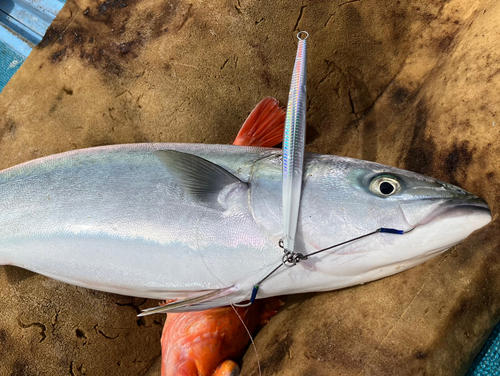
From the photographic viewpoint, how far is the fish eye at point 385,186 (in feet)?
4.88

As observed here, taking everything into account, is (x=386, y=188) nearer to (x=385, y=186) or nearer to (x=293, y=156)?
(x=385, y=186)

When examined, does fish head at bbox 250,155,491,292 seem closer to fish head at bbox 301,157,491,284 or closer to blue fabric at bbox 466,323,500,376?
fish head at bbox 301,157,491,284

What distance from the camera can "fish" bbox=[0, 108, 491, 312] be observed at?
147 centimetres

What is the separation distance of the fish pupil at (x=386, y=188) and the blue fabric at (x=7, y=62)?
144 inches

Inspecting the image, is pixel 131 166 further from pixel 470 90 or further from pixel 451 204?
pixel 470 90

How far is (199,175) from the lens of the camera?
5.32 ft

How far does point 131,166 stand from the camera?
71.5 inches

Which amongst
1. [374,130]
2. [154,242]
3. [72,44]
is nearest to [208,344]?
[154,242]

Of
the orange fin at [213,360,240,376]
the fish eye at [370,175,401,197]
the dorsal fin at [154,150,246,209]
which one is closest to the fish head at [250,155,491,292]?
the fish eye at [370,175,401,197]

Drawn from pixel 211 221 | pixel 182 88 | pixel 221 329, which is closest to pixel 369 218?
pixel 211 221

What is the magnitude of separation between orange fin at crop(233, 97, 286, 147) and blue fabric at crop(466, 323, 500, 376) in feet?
4.97

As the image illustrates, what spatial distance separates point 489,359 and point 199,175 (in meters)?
1.67

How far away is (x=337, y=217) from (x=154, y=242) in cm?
87

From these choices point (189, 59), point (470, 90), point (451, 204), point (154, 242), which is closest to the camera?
point (451, 204)
